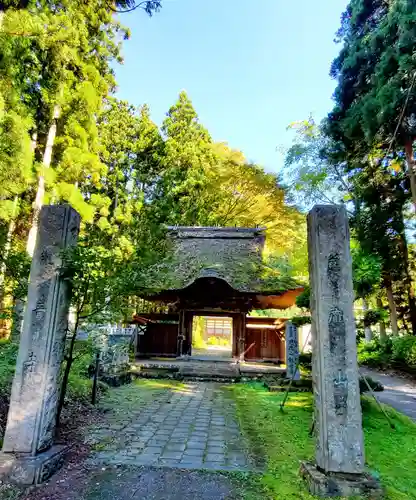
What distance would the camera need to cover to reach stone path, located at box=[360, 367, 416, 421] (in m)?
7.03

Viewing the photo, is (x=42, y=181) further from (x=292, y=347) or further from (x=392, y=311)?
(x=392, y=311)

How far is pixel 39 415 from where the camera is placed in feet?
10.6

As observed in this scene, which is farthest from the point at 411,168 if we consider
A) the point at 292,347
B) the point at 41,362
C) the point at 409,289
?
the point at 41,362

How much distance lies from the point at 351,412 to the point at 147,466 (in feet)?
7.50

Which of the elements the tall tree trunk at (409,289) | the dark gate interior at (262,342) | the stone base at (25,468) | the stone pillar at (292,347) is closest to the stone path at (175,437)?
the stone base at (25,468)

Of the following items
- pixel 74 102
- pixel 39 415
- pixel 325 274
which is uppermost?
pixel 74 102

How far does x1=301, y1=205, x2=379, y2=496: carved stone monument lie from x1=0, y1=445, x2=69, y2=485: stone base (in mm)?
2589

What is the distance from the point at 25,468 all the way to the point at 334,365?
315cm

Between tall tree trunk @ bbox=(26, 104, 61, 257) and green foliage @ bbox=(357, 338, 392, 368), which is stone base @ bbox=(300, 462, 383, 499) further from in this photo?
green foliage @ bbox=(357, 338, 392, 368)

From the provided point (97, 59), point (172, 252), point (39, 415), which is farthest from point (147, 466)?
point (97, 59)

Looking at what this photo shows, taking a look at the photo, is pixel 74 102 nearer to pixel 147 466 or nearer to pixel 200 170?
pixel 200 170

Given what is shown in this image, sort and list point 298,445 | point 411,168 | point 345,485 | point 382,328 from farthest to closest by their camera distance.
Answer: point 382,328 → point 411,168 → point 298,445 → point 345,485

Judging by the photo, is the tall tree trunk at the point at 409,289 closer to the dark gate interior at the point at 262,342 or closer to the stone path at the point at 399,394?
the stone path at the point at 399,394

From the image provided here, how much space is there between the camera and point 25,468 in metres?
3.03
